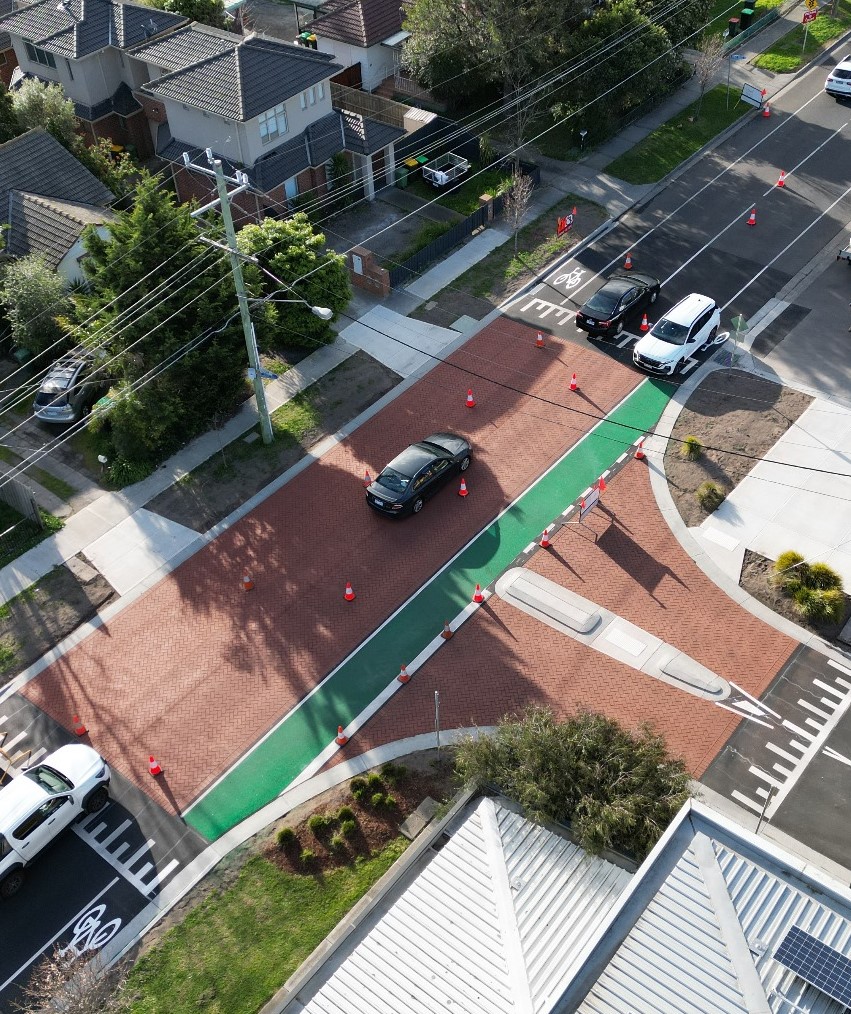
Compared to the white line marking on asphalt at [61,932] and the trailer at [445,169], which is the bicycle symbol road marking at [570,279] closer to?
the trailer at [445,169]

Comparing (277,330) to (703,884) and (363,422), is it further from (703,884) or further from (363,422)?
(703,884)

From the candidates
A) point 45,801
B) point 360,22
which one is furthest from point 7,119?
point 45,801

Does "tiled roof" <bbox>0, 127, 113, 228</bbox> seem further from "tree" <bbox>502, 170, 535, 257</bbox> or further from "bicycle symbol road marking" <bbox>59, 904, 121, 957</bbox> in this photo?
"bicycle symbol road marking" <bbox>59, 904, 121, 957</bbox>

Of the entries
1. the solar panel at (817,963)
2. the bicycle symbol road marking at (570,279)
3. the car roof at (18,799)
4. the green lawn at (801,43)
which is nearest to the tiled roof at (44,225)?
the bicycle symbol road marking at (570,279)

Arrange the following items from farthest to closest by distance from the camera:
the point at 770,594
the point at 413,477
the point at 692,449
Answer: the point at 692,449 → the point at 413,477 → the point at 770,594

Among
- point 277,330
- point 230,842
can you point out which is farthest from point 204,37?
point 230,842

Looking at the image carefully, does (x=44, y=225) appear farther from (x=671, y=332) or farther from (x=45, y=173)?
(x=671, y=332)
